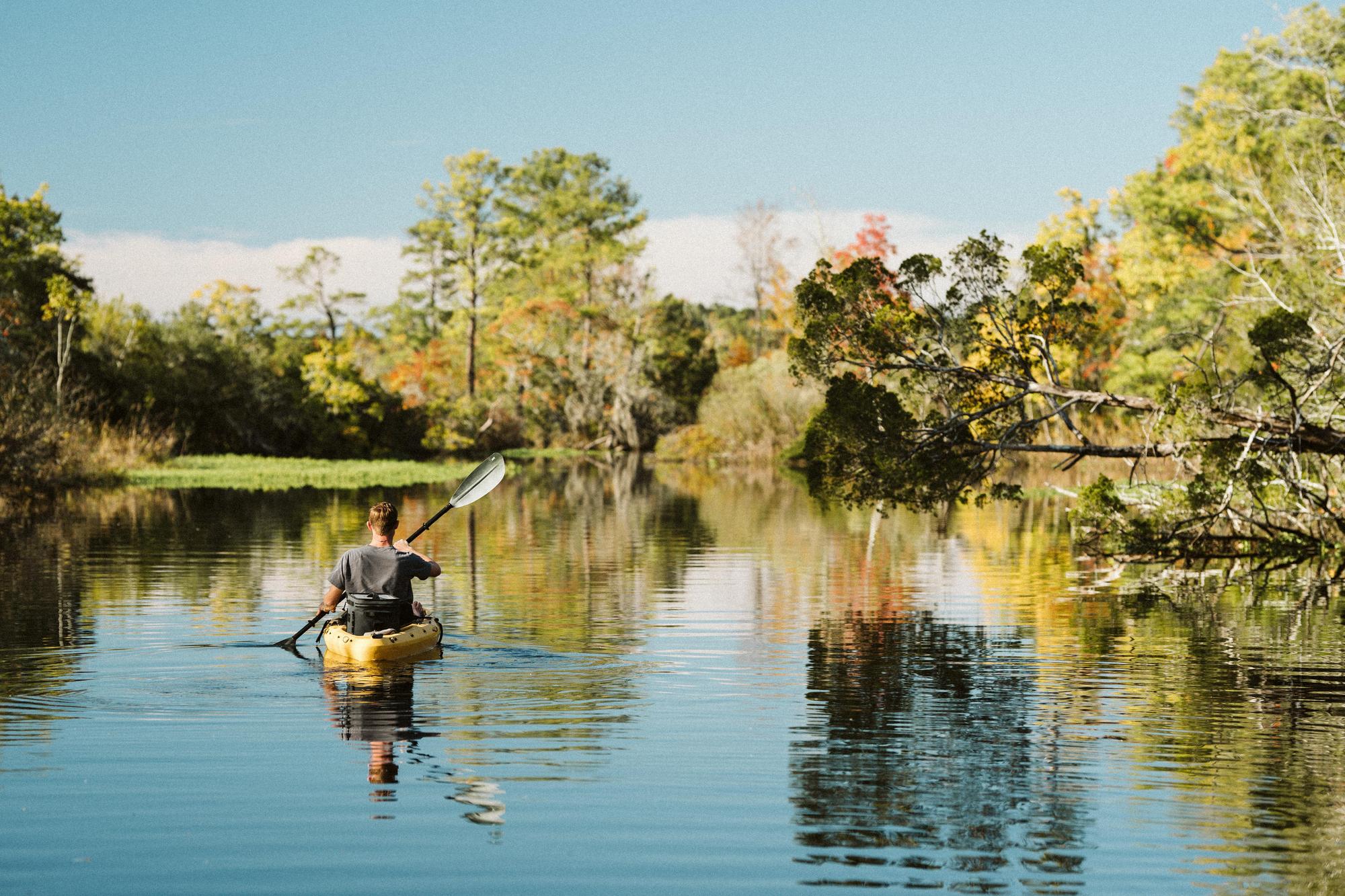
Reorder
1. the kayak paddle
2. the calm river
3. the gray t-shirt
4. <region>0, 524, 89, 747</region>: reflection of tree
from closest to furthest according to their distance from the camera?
the calm river
<region>0, 524, 89, 747</region>: reflection of tree
the gray t-shirt
the kayak paddle

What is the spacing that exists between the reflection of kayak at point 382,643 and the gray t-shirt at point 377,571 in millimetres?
324

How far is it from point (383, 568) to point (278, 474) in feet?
111

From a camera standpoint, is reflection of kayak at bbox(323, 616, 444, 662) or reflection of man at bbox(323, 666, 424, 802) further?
reflection of kayak at bbox(323, 616, 444, 662)

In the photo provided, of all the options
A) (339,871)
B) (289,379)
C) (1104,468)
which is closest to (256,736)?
(339,871)

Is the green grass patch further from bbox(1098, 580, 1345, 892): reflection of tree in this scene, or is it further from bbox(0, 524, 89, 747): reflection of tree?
bbox(1098, 580, 1345, 892): reflection of tree

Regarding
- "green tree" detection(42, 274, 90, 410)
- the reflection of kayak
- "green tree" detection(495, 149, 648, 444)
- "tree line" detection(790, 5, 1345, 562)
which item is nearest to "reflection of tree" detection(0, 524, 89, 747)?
the reflection of kayak

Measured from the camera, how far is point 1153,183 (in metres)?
43.3

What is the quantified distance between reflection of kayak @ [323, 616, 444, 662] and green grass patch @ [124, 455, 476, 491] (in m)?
27.6


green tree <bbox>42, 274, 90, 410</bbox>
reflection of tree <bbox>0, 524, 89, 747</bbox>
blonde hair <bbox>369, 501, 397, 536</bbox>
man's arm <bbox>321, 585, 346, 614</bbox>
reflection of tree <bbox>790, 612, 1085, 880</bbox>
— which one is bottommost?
reflection of tree <bbox>790, 612, 1085, 880</bbox>

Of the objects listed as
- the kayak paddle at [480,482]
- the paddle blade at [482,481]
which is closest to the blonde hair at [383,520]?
the kayak paddle at [480,482]

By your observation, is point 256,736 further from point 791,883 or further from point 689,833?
point 791,883

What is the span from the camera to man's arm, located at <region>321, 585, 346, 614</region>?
1259cm

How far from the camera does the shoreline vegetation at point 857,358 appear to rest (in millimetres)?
17734

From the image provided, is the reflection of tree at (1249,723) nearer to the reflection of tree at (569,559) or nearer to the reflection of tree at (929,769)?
the reflection of tree at (929,769)
